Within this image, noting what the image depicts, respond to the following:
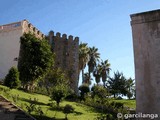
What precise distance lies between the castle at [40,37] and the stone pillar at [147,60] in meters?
18.7

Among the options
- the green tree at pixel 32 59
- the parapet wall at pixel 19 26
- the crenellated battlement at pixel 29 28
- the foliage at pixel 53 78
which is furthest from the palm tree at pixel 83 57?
the green tree at pixel 32 59

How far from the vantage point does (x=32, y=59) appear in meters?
25.9

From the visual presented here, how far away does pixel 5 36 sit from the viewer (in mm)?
27781

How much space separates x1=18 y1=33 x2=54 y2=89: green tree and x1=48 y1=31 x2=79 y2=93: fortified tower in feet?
30.3

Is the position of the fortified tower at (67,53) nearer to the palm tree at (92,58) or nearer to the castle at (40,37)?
the castle at (40,37)

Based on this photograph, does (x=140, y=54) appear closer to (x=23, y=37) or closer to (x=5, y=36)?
(x=23, y=37)

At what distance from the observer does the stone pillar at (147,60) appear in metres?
9.19

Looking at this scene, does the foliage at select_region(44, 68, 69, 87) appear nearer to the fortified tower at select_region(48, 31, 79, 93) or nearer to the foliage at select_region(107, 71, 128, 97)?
the fortified tower at select_region(48, 31, 79, 93)

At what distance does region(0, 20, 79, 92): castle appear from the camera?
26.6m

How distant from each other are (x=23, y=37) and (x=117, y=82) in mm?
22645

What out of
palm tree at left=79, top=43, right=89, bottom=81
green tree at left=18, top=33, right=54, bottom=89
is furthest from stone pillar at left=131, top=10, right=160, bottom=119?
palm tree at left=79, top=43, right=89, bottom=81

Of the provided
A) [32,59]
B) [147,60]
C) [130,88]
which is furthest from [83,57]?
[147,60]

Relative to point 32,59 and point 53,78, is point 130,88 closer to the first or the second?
point 53,78

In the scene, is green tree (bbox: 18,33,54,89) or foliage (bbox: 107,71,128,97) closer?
green tree (bbox: 18,33,54,89)
